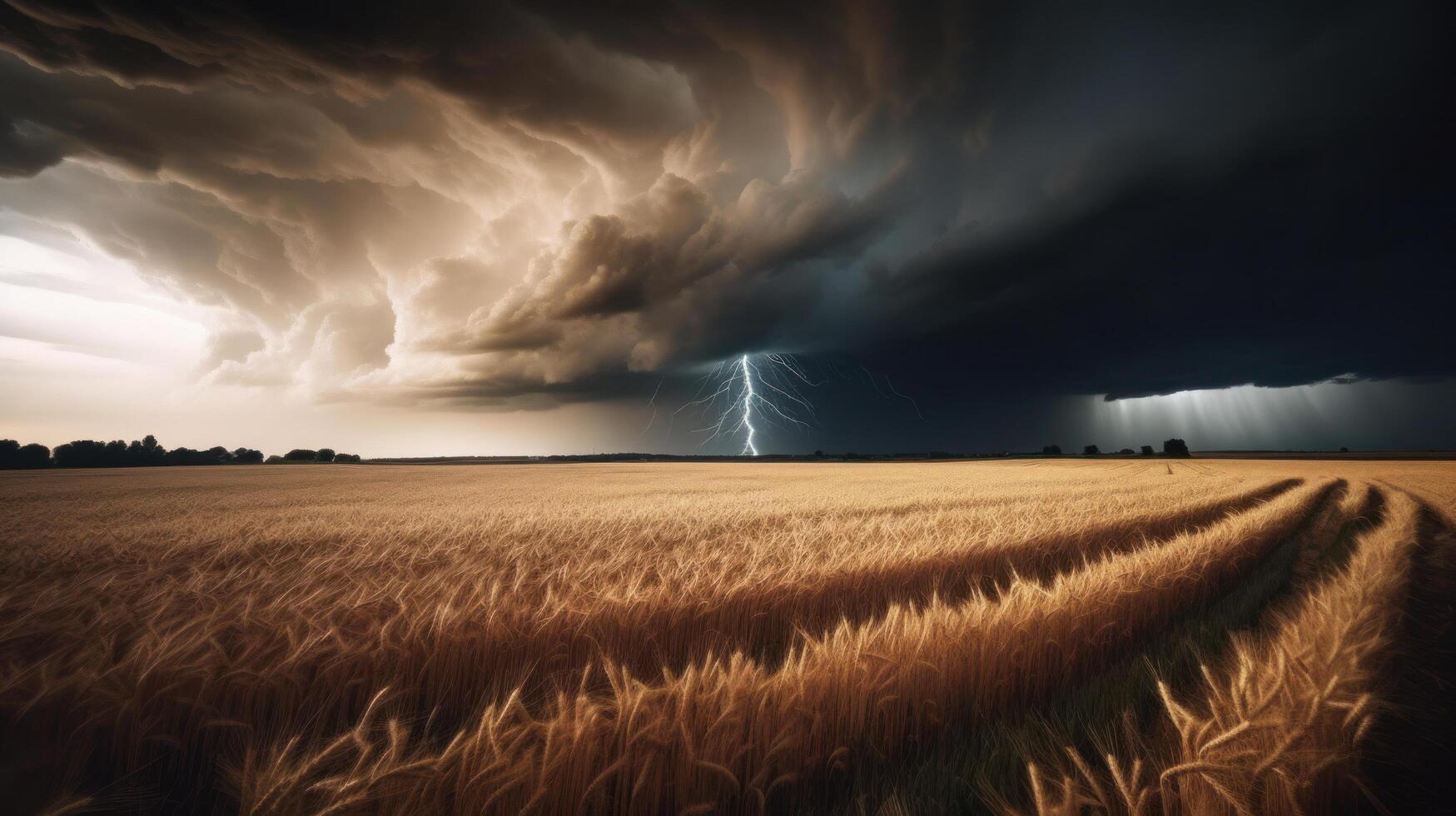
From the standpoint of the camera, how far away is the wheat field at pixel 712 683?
1436 millimetres

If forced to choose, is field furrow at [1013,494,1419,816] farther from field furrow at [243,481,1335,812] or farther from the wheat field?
field furrow at [243,481,1335,812]

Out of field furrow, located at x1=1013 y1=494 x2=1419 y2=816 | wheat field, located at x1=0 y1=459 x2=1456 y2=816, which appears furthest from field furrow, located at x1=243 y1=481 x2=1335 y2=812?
field furrow, located at x1=1013 y1=494 x2=1419 y2=816

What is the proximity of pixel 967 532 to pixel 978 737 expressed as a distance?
185 inches

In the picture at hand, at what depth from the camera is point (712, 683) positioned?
183cm

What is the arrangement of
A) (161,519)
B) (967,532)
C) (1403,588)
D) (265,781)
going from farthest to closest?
(161,519), (967,532), (1403,588), (265,781)

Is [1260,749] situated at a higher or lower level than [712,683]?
lower

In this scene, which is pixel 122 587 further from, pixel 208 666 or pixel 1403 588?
pixel 1403 588

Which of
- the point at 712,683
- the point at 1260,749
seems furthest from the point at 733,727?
the point at 1260,749

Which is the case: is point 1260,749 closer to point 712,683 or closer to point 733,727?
point 733,727

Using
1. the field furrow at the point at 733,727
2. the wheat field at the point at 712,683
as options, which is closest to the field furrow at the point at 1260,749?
the wheat field at the point at 712,683

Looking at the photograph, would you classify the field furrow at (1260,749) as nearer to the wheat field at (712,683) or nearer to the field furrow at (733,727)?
the wheat field at (712,683)

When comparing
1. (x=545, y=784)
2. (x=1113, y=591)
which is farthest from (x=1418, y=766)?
(x=545, y=784)

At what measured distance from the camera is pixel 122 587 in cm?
350

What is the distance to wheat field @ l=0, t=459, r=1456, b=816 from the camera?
56.5 inches
